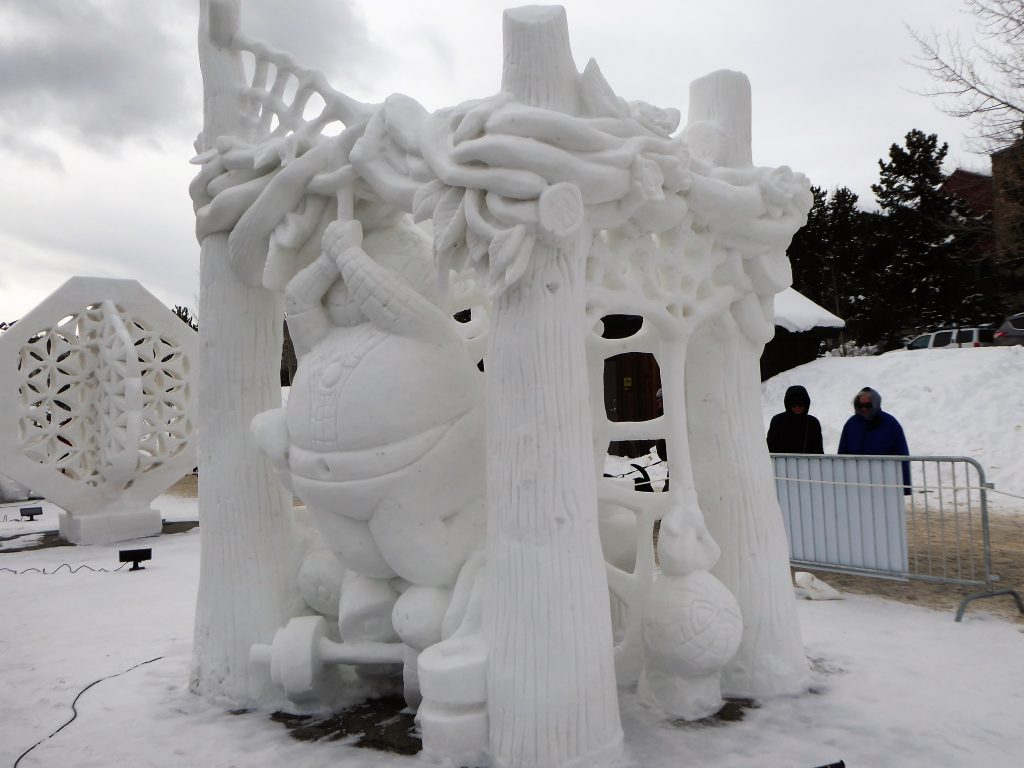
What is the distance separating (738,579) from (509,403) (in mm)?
1491

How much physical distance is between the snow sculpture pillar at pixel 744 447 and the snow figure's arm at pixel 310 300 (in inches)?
65.7

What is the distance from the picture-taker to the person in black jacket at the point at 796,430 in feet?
22.7

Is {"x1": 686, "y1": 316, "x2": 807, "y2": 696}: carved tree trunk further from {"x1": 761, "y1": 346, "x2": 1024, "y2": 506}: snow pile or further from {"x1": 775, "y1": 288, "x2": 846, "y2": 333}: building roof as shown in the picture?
{"x1": 775, "y1": 288, "x2": 846, "y2": 333}: building roof

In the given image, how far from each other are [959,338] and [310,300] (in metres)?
19.2

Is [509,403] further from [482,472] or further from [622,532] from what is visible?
[622,532]

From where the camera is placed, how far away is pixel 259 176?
3.90 meters

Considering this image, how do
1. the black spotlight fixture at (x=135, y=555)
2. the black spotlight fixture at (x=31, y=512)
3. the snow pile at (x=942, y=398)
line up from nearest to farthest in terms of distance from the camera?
the black spotlight fixture at (x=135, y=555)
the black spotlight fixture at (x=31, y=512)
the snow pile at (x=942, y=398)

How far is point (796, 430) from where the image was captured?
696 centimetres

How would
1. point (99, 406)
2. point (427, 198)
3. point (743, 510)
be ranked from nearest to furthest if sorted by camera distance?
point (427, 198), point (743, 510), point (99, 406)

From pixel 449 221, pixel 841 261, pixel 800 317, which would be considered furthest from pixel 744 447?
pixel 841 261

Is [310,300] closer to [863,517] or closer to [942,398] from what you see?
[863,517]

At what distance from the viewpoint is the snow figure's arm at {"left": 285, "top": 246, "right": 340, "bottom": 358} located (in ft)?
11.7

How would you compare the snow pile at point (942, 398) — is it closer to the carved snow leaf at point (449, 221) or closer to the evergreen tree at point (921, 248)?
the evergreen tree at point (921, 248)

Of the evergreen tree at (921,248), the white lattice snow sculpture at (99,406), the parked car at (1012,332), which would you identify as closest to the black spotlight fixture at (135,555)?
the white lattice snow sculpture at (99,406)
